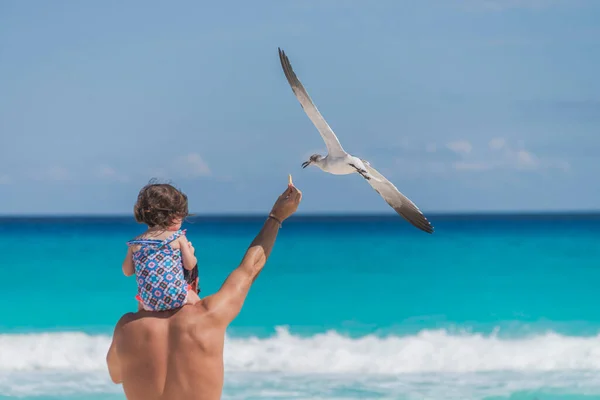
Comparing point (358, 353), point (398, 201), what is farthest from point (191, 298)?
point (358, 353)

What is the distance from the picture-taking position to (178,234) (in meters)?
1.98

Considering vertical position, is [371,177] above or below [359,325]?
below

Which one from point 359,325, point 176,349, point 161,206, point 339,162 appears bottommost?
point 176,349

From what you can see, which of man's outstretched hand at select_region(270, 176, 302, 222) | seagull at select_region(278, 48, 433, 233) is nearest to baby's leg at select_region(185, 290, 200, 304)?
man's outstretched hand at select_region(270, 176, 302, 222)

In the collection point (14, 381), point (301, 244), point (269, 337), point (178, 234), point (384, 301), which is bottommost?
point (178, 234)

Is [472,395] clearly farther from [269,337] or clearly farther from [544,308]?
[544,308]

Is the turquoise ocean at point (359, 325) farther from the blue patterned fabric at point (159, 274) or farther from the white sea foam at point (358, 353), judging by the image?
the blue patterned fabric at point (159, 274)

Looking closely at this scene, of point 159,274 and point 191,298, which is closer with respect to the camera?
point 159,274

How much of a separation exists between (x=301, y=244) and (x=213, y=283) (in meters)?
10.2

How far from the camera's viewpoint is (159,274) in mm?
1923

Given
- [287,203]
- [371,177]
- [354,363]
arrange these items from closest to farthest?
[287,203], [371,177], [354,363]

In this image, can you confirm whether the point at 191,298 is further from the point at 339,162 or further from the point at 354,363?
the point at 354,363

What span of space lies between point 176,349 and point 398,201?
8.58 feet

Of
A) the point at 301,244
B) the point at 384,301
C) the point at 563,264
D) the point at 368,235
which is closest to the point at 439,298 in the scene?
the point at 384,301
